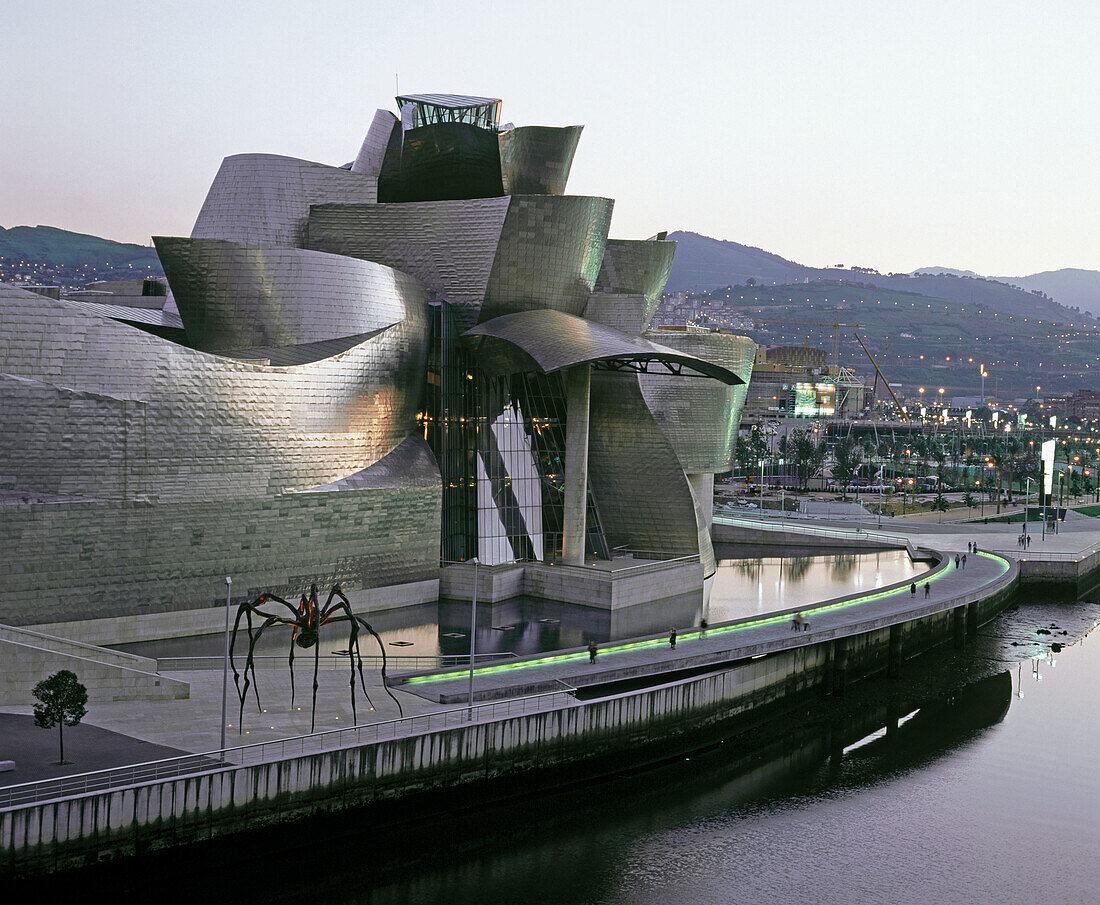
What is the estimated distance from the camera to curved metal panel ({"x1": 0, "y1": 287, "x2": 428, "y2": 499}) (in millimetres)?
31203

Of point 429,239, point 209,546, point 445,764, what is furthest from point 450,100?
point 445,764

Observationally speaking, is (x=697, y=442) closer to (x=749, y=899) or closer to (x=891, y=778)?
(x=891, y=778)

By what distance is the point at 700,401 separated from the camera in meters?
48.8

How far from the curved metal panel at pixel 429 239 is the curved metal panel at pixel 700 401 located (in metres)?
8.37

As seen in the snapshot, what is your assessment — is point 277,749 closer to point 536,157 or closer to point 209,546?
point 209,546

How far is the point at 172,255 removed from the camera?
37.8 metres

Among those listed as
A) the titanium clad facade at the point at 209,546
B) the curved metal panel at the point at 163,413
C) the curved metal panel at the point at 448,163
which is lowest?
the titanium clad facade at the point at 209,546

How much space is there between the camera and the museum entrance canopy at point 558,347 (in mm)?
40562

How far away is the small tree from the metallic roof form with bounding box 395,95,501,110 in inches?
1258

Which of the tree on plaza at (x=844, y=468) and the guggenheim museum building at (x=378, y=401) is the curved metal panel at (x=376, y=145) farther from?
the tree on plaza at (x=844, y=468)

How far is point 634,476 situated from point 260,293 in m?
17.8

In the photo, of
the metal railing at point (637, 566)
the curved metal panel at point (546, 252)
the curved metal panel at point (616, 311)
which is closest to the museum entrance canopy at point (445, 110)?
the curved metal panel at point (546, 252)

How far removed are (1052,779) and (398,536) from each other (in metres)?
22.2

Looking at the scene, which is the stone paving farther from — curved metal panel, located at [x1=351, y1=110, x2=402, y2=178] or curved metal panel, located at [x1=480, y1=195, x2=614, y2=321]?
curved metal panel, located at [x1=351, y1=110, x2=402, y2=178]
